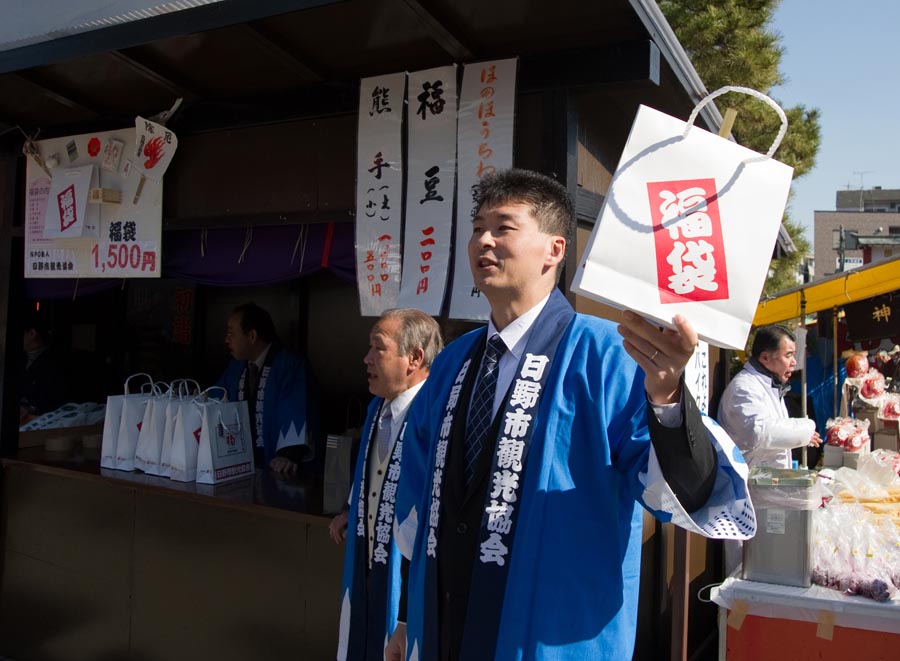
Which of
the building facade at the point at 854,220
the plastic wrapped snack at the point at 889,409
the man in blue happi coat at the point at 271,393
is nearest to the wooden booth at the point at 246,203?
the man in blue happi coat at the point at 271,393

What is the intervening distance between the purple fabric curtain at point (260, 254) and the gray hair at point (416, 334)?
4.09 ft

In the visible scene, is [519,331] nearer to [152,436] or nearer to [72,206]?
[152,436]

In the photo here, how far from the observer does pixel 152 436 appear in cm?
508

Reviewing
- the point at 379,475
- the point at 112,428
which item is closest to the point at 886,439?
the point at 379,475

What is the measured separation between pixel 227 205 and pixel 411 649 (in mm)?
3584

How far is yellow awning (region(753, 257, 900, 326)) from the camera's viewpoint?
7.87 m

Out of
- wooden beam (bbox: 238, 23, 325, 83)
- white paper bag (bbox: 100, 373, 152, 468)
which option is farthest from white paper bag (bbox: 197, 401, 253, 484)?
wooden beam (bbox: 238, 23, 325, 83)

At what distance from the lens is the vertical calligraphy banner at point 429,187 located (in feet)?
13.0

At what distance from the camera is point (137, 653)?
4926 mm

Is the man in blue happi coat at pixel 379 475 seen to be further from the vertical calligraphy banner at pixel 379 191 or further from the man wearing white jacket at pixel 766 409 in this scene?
the man wearing white jacket at pixel 766 409

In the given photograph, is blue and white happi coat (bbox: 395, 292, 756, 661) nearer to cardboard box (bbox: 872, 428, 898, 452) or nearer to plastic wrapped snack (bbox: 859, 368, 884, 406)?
cardboard box (bbox: 872, 428, 898, 452)

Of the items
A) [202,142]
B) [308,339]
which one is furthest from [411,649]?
[308,339]

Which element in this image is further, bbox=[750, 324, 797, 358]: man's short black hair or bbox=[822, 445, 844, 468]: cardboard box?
bbox=[822, 445, 844, 468]: cardboard box

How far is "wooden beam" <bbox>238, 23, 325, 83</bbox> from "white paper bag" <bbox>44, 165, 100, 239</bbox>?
6.55ft
